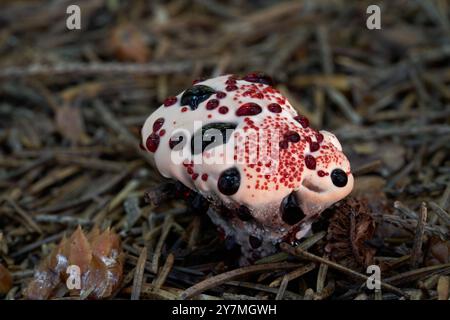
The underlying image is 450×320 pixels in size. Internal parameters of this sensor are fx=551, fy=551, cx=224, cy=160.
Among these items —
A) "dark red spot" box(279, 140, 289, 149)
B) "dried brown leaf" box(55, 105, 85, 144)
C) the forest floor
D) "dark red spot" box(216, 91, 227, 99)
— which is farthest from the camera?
"dried brown leaf" box(55, 105, 85, 144)

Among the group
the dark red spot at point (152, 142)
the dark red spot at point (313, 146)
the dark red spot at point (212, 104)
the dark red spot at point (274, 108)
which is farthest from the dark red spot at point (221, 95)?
the dark red spot at point (313, 146)

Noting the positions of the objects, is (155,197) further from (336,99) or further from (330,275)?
(336,99)

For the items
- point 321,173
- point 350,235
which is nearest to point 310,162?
point 321,173

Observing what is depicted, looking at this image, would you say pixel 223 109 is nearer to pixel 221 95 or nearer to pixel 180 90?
pixel 221 95

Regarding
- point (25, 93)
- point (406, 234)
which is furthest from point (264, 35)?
point (406, 234)

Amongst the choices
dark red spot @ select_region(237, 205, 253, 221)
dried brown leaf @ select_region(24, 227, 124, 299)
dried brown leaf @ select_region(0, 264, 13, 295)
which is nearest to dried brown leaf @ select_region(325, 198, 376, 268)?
dark red spot @ select_region(237, 205, 253, 221)

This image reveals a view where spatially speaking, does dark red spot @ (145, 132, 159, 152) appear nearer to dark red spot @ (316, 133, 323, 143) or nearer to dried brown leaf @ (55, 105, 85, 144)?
dark red spot @ (316, 133, 323, 143)
